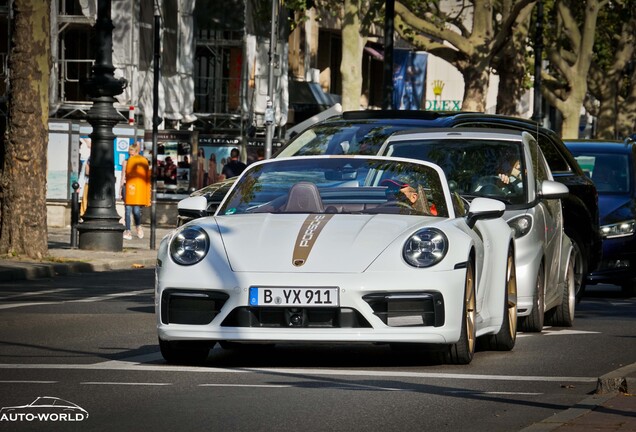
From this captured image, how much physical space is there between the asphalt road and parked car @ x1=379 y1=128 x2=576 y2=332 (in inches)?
15.7

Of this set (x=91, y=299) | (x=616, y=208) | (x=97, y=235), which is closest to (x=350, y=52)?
(x=97, y=235)

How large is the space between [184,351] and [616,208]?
10.4 metres

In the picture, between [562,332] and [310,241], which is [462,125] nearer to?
[562,332]

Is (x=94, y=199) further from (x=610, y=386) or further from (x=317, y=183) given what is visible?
(x=610, y=386)

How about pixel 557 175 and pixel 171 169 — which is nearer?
pixel 557 175

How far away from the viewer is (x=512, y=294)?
12.0 m

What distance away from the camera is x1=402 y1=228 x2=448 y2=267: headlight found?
9.91 metres

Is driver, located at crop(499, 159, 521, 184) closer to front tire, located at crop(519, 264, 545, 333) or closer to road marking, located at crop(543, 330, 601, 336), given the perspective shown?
front tire, located at crop(519, 264, 545, 333)

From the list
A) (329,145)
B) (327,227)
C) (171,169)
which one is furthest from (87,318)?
(171,169)

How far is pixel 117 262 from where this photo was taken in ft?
80.0

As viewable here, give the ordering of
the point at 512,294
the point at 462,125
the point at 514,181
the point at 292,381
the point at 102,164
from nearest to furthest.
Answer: the point at 292,381, the point at 512,294, the point at 514,181, the point at 462,125, the point at 102,164

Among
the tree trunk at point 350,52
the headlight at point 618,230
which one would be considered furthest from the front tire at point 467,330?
the tree trunk at point 350,52

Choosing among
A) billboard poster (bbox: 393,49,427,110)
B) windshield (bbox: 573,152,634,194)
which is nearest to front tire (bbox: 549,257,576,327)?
windshield (bbox: 573,152,634,194)

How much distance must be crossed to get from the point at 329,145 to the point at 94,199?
425 inches
